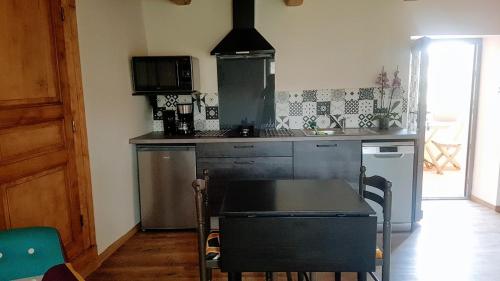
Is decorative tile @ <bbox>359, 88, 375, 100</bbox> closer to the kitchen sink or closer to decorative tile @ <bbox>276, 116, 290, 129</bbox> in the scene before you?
the kitchen sink

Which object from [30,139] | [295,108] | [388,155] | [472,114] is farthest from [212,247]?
[472,114]

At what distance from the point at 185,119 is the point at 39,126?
1726 millimetres

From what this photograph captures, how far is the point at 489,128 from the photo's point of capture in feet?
13.1

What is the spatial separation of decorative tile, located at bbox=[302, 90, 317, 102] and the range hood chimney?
641mm

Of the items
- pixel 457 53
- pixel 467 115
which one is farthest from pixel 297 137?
pixel 457 53

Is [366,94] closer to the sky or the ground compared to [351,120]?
closer to the sky

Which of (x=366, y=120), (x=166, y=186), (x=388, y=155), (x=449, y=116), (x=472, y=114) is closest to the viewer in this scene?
(x=388, y=155)

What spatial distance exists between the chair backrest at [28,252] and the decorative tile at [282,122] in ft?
9.46

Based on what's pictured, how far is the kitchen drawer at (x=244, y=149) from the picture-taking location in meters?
3.41

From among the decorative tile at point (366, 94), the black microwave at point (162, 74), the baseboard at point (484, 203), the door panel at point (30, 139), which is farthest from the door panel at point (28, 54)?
the baseboard at point (484, 203)

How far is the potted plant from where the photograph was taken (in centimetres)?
379

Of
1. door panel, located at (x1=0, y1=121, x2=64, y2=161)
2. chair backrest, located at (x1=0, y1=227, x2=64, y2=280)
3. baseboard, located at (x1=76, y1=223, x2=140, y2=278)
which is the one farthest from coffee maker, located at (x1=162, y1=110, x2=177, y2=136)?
chair backrest, located at (x1=0, y1=227, x2=64, y2=280)

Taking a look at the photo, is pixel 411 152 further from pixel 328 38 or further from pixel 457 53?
pixel 457 53

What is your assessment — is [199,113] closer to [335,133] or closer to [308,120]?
[308,120]
